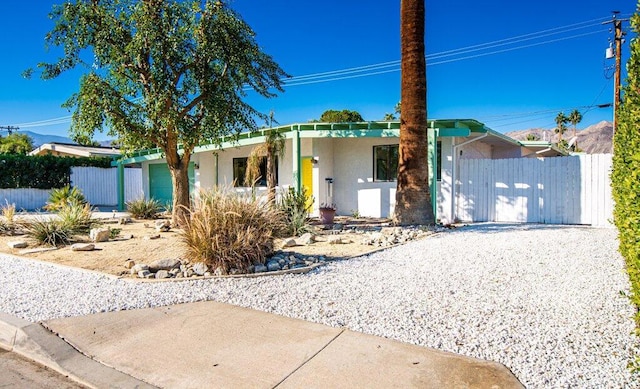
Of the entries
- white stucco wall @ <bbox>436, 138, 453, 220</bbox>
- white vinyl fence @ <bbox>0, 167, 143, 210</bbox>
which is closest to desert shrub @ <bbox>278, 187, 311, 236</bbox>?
white stucco wall @ <bbox>436, 138, 453, 220</bbox>

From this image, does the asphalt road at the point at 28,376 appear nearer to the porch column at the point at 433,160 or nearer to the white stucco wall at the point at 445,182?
the porch column at the point at 433,160

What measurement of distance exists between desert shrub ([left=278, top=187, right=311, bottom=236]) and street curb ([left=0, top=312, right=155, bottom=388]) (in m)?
5.82

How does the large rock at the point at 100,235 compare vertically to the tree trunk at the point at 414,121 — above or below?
below

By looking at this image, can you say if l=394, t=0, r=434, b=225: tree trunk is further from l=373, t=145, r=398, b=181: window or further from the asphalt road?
the asphalt road

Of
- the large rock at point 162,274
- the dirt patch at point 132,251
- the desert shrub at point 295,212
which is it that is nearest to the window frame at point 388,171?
the desert shrub at point 295,212

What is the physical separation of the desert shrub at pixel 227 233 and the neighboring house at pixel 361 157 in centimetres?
584

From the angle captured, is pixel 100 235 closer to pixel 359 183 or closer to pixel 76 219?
pixel 76 219

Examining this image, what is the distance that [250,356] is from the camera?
12.0 ft

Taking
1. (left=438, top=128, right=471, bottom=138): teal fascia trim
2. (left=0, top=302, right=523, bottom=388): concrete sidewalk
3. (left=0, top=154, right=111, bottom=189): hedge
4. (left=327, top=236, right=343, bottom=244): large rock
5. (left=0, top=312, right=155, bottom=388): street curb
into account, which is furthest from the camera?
(left=0, top=154, right=111, bottom=189): hedge

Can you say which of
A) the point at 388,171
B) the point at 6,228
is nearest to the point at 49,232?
the point at 6,228

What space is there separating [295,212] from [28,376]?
7.46 metres

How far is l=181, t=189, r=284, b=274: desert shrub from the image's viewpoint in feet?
21.4

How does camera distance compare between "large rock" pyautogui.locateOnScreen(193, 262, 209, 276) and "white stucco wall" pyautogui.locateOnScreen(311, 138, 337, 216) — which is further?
"white stucco wall" pyautogui.locateOnScreen(311, 138, 337, 216)

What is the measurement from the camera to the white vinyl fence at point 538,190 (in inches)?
472
